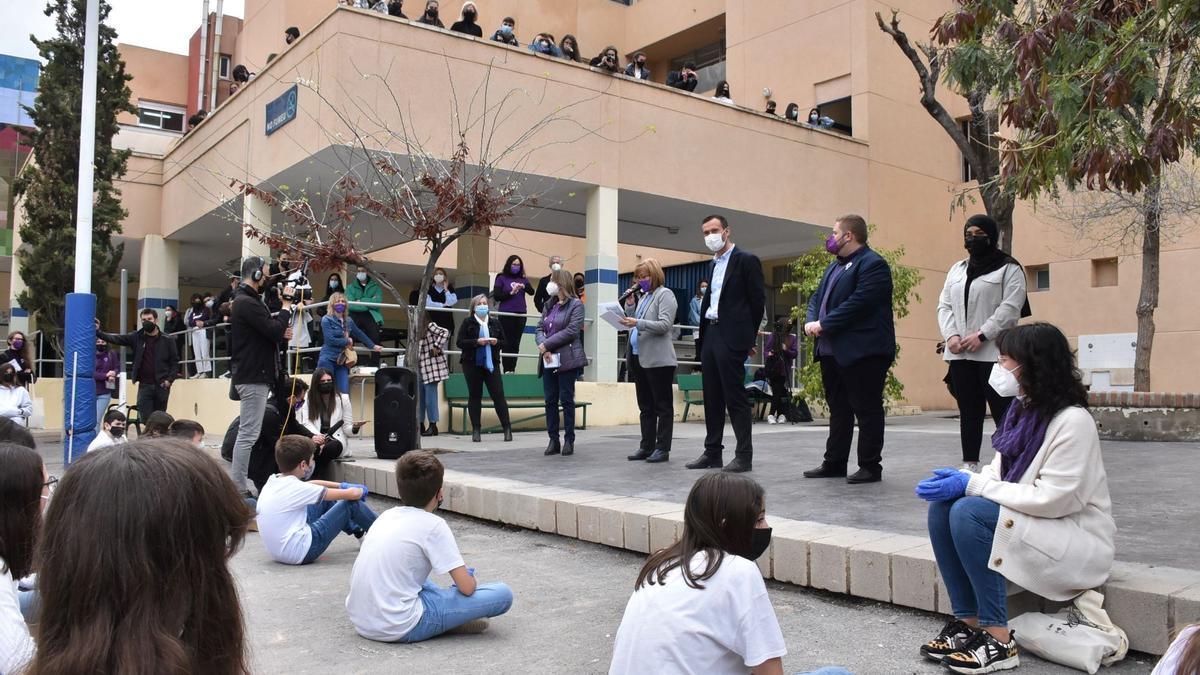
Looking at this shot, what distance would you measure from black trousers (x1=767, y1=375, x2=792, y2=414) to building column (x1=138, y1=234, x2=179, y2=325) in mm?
12165

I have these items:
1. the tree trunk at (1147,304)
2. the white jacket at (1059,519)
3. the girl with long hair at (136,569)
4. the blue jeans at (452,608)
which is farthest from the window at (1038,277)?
the girl with long hair at (136,569)

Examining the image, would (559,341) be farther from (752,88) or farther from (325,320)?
(752,88)

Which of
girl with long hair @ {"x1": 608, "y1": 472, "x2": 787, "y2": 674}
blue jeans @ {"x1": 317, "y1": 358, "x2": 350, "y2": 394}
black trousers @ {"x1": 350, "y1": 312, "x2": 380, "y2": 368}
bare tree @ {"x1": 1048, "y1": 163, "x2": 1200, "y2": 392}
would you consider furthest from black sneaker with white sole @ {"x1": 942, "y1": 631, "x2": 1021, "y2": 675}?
black trousers @ {"x1": 350, "y1": 312, "x2": 380, "y2": 368}

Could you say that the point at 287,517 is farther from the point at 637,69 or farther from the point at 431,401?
the point at 637,69

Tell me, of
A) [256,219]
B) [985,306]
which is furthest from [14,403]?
[985,306]

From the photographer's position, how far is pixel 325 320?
35.8ft

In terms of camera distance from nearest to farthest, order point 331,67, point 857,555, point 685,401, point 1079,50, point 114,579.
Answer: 1. point 114,579
2. point 857,555
3. point 1079,50
4. point 331,67
5. point 685,401

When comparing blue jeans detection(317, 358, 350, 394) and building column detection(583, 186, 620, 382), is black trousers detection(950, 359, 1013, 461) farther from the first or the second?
building column detection(583, 186, 620, 382)

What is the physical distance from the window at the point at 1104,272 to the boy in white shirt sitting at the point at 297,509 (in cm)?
1609

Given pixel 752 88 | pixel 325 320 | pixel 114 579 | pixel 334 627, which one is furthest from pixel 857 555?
pixel 752 88

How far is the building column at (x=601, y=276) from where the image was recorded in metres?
14.8

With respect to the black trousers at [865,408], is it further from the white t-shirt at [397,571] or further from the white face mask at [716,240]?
the white t-shirt at [397,571]

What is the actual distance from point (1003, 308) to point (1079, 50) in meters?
1.67

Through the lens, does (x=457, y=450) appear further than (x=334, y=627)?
Yes
